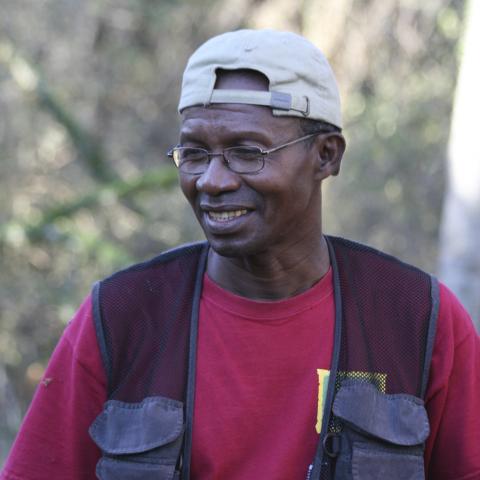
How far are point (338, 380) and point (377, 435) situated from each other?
19 centimetres

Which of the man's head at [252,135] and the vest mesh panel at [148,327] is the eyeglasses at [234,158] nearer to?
the man's head at [252,135]

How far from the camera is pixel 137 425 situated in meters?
2.81

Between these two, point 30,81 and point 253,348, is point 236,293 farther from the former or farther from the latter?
point 30,81

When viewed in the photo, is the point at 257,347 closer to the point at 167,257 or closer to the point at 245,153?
the point at 167,257

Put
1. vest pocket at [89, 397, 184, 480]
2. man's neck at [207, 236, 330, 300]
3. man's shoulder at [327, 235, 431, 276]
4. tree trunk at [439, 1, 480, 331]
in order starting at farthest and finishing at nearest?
tree trunk at [439, 1, 480, 331] < man's shoulder at [327, 235, 431, 276] < man's neck at [207, 236, 330, 300] < vest pocket at [89, 397, 184, 480]

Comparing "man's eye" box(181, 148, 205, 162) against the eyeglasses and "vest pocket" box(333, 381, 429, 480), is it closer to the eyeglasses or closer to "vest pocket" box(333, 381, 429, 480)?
the eyeglasses

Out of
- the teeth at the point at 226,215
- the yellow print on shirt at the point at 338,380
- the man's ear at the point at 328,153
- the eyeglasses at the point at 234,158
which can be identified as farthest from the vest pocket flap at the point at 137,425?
the man's ear at the point at 328,153

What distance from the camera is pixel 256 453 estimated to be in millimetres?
2811

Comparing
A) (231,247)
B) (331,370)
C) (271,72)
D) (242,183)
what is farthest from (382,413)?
(271,72)

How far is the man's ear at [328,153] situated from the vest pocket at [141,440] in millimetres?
833

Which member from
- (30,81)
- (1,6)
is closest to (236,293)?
(30,81)

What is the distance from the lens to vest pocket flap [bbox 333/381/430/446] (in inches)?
111

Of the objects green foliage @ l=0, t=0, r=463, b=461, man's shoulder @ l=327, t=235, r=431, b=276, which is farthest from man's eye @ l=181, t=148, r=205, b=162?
green foliage @ l=0, t=0, r=463, b=461

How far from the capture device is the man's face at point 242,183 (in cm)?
282
